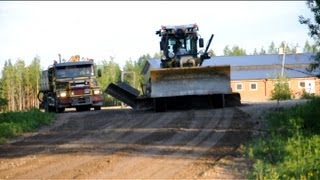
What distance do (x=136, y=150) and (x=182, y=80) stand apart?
1009cm

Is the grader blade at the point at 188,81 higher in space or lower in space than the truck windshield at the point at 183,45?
lower

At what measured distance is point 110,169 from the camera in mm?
9477

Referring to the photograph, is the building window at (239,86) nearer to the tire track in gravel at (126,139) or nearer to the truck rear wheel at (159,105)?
the truck rear wheel at (159,105)

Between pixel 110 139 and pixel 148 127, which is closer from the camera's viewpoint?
pixel 110 139

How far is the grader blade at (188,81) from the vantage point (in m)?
21.2

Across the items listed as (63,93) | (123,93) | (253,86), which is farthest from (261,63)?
(123,93)

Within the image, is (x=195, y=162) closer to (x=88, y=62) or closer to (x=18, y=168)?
(x=18, y=168)

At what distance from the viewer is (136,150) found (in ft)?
37.5

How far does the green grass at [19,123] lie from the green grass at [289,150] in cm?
753

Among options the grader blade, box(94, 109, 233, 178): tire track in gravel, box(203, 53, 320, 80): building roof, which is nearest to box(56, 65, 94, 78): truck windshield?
the grader blade

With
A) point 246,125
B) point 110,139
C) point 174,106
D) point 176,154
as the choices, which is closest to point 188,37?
point 174,106

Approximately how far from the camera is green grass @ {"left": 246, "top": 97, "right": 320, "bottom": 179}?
8242mm

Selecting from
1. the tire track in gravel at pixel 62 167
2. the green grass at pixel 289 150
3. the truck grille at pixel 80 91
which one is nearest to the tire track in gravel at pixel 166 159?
the tire track in gravel at pixel 62 167

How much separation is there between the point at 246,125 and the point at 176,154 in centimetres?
478
